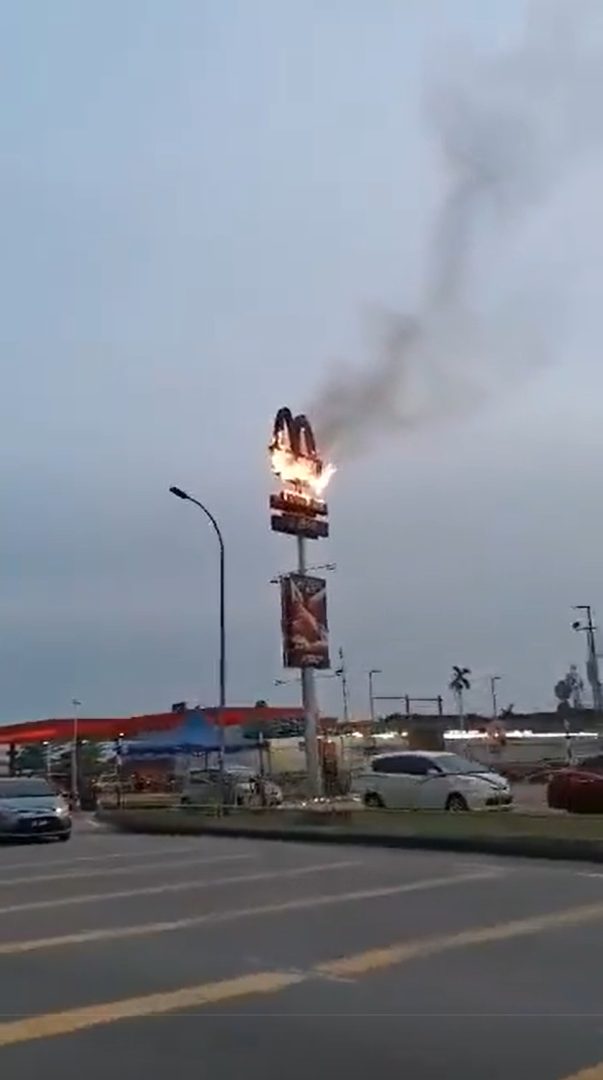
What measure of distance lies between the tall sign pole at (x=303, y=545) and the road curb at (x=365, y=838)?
6.31 metres

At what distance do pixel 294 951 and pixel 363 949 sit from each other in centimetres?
61

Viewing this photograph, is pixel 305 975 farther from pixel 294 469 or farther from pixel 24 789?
pixel 294 469

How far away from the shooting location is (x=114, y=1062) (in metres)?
7.64

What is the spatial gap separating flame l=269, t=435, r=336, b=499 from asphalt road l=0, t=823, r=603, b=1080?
950 inches

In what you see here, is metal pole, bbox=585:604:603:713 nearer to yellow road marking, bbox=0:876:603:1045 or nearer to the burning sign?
the burning sign

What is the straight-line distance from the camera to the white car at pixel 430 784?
31.7 m

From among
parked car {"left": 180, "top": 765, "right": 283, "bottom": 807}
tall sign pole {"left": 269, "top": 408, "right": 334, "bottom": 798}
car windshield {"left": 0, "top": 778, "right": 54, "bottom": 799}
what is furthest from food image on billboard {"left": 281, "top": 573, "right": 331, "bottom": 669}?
car windshield {"left": 0, "top": 778, "right": 54, "bottom": 799}

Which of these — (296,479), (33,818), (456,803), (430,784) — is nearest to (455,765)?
(430,784)

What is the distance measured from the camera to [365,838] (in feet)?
84.4

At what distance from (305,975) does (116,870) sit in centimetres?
1121

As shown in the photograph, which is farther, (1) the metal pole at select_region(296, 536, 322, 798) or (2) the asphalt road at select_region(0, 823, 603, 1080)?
(1) the metal pole at select_region(296, 536, 322, 798)

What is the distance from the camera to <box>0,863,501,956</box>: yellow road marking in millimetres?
12788

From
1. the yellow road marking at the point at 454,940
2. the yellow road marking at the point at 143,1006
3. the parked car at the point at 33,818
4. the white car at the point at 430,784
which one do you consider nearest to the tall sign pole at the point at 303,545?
the white car at the point at 430,784

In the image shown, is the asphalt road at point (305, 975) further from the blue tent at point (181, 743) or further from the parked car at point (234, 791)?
the blue tent at point (181, 743)
